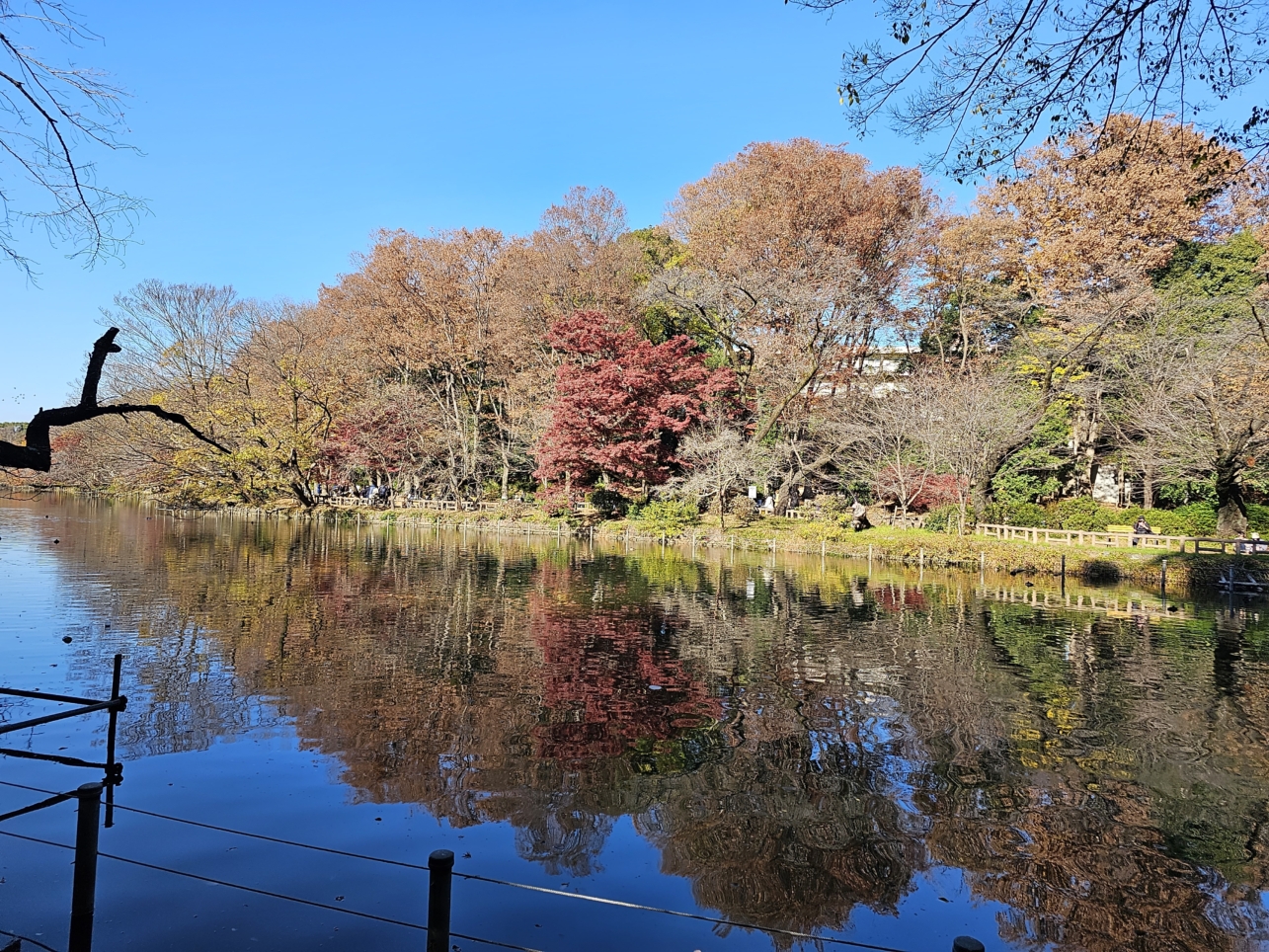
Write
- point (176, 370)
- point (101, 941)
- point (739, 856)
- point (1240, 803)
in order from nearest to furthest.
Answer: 1. point (101, 941)
2. point (739, 856)
3. point (1240, 803)
4. point (176, 370)

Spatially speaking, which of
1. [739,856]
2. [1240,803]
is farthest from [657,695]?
[1240,803]

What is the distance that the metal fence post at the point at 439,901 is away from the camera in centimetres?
347

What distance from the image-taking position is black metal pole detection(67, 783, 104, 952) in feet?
12.9

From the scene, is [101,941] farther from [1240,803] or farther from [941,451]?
[941,451]

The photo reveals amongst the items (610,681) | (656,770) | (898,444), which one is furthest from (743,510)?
(656,770)

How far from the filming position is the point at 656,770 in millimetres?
8102

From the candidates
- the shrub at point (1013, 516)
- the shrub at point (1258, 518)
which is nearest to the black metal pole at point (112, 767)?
the shrub at point (1013, 516)

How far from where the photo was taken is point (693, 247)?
121 ft

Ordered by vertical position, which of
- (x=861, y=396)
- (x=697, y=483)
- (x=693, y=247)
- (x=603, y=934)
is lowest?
(x=603, y=934)

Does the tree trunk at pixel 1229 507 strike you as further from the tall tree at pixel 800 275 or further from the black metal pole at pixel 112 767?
the black metal pole at pixel 112 767

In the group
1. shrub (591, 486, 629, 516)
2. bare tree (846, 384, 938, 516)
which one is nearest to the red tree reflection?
bare tree (846, 384, 938, 516)

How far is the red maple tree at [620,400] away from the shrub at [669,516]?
195 centimetres

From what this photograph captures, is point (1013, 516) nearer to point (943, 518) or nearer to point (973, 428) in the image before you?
point (943, 518)

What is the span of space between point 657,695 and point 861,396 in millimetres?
26692
